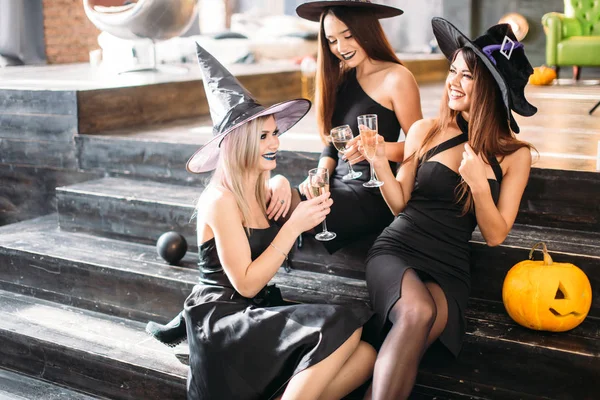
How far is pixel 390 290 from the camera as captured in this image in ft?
7.19

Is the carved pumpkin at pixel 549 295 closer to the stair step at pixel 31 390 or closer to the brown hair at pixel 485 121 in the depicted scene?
the brown hair at pixel 485 121

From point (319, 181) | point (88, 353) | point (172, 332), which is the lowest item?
point (88, 353)

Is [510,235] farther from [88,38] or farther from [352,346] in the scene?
[88,38]

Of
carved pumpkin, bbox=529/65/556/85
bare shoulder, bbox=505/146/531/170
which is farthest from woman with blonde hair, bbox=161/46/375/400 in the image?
carved pumpkin, bbox=529/65/556/85

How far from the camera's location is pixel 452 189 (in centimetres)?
236

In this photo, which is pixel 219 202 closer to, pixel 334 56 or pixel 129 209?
pixel 334 56

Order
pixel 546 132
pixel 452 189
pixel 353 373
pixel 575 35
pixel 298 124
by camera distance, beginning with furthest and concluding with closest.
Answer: pixel 575 35, pixel 298 124, pixel 546 132, pixel 452 189, pixel 353 373

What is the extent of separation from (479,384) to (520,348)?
0.19m

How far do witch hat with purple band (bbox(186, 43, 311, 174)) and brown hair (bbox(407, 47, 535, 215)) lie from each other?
0.54 m

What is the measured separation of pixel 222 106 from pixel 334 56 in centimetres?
71

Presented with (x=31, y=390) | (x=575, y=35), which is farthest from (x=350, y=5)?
(x=575, y=35)

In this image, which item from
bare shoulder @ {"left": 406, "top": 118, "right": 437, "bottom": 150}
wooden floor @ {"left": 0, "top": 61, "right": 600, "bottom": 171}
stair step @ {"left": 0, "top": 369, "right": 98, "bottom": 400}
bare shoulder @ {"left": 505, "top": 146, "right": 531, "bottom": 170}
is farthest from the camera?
wooden floor @ {"left": 0, "top": 61, "right": 600, "bottom": 171}

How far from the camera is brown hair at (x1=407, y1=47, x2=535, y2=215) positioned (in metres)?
2.27

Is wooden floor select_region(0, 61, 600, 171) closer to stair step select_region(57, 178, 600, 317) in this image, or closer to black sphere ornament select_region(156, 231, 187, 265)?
stair step select_region(57, 178, 600, 317)
